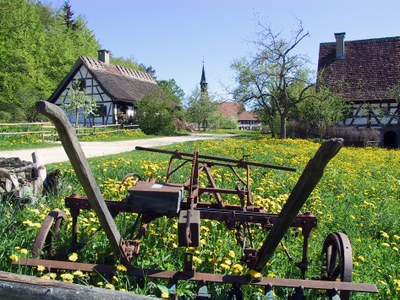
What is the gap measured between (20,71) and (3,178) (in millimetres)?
36509

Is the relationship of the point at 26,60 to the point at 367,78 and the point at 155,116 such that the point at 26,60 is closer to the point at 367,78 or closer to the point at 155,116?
the point at 155,116

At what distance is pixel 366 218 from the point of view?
16.9ft

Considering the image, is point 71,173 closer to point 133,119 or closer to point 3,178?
point 3,178

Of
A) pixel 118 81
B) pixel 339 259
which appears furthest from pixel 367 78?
pixel 339 259

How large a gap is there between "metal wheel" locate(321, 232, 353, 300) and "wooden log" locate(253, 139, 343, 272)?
58 centimetres

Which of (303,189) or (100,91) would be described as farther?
(100,91)


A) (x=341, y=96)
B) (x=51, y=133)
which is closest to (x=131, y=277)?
(x=51, y=133)

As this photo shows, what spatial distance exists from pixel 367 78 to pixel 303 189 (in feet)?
91.1

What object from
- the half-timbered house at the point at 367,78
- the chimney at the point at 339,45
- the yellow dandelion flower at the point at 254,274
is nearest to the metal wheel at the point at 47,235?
the yellow dandelion flower at the point at 254,274

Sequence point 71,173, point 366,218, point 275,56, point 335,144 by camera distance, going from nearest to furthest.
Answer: point 335,144
point 366,218
point 71,173
point 275,56

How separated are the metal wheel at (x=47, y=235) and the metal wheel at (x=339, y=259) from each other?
210 cm

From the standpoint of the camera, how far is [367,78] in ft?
88.0

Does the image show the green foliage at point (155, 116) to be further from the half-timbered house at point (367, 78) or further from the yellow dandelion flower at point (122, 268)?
the yellow dandelion flower at point (122, 268)

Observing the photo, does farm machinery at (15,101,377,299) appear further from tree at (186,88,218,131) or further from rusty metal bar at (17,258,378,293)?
tree at (186,88,218,131)
